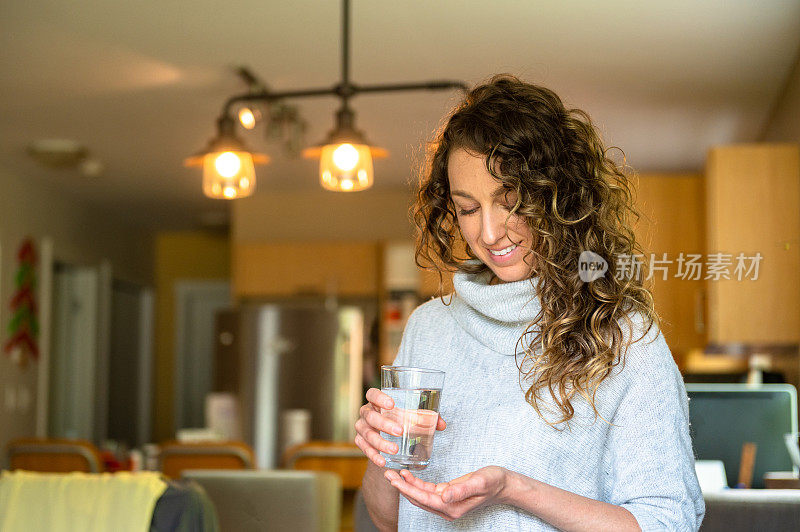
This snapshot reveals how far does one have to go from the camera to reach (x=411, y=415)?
105cm

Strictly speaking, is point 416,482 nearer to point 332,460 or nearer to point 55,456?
point 332,460

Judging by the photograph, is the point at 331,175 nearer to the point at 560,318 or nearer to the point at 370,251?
the point at 560,318

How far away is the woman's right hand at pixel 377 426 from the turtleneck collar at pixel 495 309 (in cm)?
17

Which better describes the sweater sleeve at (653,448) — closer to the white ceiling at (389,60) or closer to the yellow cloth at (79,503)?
the yellow cloth at (79,503)

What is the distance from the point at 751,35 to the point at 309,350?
3.23 metres

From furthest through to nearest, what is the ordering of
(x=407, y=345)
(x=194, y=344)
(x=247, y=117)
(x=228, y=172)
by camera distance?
1. (x=194, y=344)
2. (x=247, y=117)
3. (x=228, y=172)
4. (x=407, y=345)

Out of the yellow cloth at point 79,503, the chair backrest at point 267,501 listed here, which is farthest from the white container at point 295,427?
the yellow cloth at point 79,503

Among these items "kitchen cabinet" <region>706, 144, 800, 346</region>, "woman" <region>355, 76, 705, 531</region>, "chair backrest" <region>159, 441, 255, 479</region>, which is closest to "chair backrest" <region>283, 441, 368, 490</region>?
"chair backrest" <region>159, 441, 255, 479</region>

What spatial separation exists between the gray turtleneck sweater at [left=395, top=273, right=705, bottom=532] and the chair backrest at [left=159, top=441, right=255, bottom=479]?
258cm

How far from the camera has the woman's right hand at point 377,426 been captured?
1.05 metres

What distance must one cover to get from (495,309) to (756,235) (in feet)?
4.54

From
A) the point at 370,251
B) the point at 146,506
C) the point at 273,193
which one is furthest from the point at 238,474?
the point at 273,193

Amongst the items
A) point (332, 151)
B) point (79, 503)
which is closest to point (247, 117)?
point (332, 151)

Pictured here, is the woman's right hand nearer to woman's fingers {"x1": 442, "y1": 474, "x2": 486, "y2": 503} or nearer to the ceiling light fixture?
woman's fingers {"x1": 442, "y1": 474, "x2": 486, "y2": 503}
